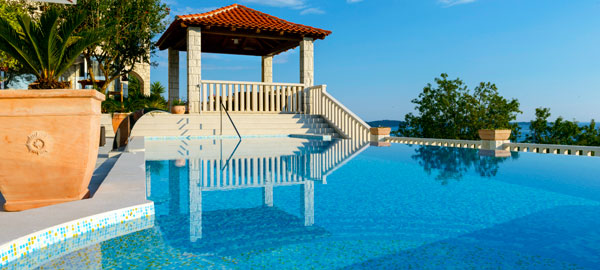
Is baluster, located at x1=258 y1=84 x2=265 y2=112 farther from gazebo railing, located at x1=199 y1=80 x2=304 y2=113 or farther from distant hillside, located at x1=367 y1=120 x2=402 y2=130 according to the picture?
distant hillside, located at x1=367 y1=120 x2=402 y2=130

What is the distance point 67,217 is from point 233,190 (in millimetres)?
2214

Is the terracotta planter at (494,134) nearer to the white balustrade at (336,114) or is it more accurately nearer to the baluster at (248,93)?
the white balustrade at (336,114)

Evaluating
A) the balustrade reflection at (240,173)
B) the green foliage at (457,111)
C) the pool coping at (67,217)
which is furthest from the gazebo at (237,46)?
the green foliage at (457,111)

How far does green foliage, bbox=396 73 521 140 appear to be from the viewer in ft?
104

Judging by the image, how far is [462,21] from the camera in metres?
36.3

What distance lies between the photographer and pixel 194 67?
1647 centimetres

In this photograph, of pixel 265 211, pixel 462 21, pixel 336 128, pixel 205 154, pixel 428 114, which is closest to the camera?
pixel 265 211

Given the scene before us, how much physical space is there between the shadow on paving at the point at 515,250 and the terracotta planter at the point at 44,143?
248 centimetres

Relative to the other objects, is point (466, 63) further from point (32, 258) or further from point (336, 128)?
point (32, 258)

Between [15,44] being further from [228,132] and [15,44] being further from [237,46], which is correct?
[237,46]

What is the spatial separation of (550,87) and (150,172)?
39283 mm

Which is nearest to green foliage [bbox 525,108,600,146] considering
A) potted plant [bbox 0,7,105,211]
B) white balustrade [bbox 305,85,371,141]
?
white balustrade [bbox 305,85,371,141]

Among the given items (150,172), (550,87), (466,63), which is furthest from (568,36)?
(150,172)

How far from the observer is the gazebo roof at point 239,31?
16297 mm
